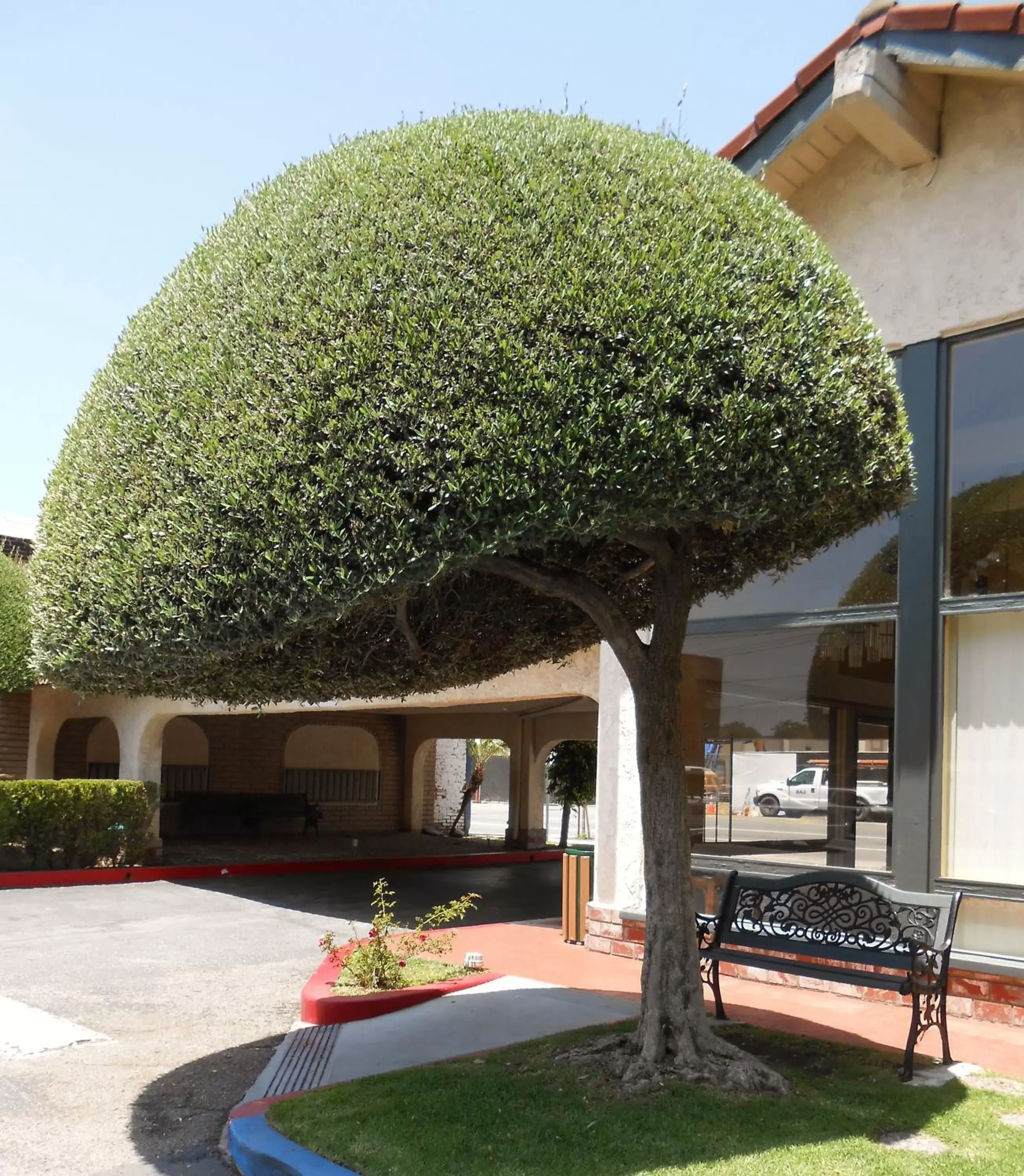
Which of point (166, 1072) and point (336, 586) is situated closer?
point (336, 586)

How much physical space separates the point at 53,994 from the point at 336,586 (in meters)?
5.80

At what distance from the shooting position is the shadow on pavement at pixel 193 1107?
5.17 meters

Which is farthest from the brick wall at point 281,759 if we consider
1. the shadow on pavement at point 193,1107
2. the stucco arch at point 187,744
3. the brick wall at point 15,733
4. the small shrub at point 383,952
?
the shadow on pavement at point 193,1107

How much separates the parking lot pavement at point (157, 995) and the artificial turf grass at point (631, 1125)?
2.64 ft

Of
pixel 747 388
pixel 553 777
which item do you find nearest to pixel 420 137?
pixel 747 388

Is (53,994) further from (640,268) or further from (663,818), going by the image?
(640,268)

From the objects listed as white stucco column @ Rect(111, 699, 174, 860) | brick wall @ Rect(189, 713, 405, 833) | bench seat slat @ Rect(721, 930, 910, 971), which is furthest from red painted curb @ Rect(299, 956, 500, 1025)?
brick wall @ Rect(189, 713, 405, 833)

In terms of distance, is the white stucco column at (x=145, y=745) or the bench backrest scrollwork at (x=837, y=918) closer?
the bench backrest scrollwork at (x=837, y=918)

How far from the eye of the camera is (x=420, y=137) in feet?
17.0

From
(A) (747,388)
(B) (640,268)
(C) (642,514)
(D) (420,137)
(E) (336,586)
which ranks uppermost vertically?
(D) (420,137)

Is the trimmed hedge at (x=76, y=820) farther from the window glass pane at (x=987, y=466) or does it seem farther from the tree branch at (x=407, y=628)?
the window glass pane at (x=987, y=466)

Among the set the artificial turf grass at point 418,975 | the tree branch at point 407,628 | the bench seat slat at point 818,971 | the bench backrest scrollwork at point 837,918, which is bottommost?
the artificial turf grass at point 418,975

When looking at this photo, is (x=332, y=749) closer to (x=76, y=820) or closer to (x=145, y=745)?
(x=145, y=745)

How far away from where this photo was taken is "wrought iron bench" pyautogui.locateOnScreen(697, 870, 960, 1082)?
585 centimetres
